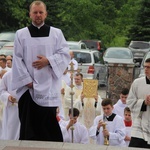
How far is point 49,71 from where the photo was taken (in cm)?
738

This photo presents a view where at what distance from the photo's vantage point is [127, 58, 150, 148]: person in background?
777cm

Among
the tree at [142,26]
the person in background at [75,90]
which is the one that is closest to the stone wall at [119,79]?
the person in background at [75,90]

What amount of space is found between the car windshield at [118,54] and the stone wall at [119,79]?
9596 mm

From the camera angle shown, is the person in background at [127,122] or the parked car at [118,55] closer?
the person in background at [127,122]

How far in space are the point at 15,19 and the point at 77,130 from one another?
32.7 m

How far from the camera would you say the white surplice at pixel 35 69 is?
7.30 meters

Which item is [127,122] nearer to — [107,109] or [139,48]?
[107,109]

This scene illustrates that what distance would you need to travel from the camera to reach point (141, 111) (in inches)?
307

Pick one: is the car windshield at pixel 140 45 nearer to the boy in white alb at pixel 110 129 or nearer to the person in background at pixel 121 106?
the person in background at pixel 121 106

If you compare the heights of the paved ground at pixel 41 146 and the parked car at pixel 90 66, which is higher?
the paved ground at pixel 41 146

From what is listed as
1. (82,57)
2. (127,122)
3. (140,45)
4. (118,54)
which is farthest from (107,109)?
(140,45)

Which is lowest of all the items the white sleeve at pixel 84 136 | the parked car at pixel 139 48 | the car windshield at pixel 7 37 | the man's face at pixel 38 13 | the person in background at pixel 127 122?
the parked car at pixel 139 48

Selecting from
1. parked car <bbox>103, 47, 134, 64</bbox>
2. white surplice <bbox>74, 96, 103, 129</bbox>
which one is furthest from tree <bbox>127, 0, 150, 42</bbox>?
white surplice <bbox>74, 96, 103, 129</bbox>

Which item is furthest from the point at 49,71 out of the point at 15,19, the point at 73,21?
the point at 15,19
